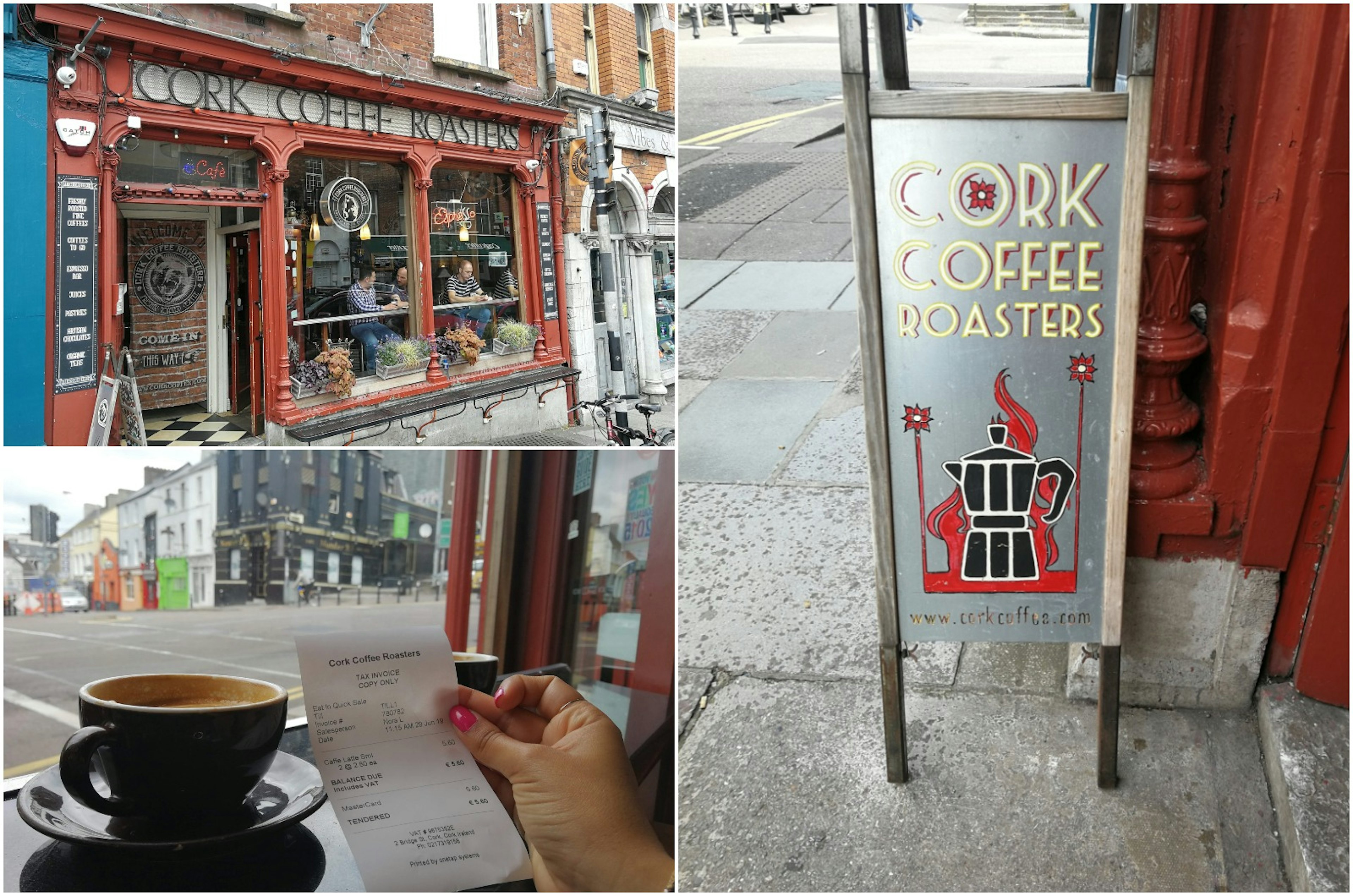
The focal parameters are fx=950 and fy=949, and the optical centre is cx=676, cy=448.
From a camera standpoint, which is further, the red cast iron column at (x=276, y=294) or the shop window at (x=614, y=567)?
the red cast iron column at (x=276, y=294)

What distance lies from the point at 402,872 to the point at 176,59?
5.53 metres

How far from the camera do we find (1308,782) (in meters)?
2.02

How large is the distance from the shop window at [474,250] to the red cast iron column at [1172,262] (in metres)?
6.22

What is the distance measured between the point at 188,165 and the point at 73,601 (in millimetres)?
4773

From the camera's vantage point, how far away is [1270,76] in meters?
1.89

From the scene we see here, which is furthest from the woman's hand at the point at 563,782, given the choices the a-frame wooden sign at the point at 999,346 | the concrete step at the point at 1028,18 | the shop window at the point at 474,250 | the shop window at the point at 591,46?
the concrete step at the point at 1028,18

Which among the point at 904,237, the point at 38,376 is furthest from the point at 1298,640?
the point at 38,376

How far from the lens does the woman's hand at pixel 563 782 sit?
1.23 metres

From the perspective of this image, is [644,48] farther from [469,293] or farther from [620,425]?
[620,425]

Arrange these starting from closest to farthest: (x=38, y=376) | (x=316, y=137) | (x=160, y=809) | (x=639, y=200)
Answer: (x=160, y=809) → (x=38, y=376) → (x=316, y=137) → (x=639, y=200)

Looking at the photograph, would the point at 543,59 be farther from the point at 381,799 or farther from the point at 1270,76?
the point at 381,799

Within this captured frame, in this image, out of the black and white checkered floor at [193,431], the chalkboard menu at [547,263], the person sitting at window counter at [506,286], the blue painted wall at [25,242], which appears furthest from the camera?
the person sitting at window counter at [506,286]

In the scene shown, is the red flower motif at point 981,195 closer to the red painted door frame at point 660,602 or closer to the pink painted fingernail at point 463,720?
the red painted door frame at point 660,602

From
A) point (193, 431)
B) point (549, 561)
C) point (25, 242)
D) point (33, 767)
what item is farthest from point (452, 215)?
point (33, 767)
